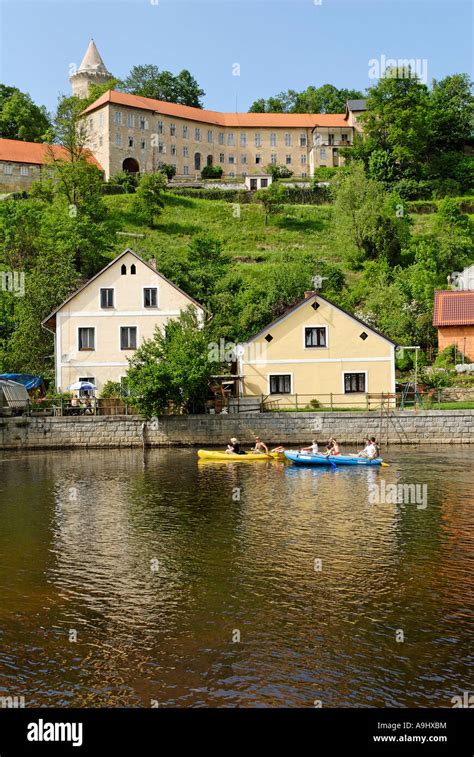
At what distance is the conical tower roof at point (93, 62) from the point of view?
144125mm

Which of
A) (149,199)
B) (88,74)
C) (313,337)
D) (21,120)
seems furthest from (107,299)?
(88,74)

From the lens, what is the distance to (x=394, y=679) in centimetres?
1301

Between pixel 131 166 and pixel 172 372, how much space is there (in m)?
84.7

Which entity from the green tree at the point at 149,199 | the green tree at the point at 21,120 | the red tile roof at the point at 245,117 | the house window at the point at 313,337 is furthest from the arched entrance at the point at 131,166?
the house window at the point at 313,337

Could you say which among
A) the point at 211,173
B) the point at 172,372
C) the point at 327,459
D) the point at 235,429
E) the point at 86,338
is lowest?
the point at 327,459

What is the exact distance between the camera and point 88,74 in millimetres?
143000

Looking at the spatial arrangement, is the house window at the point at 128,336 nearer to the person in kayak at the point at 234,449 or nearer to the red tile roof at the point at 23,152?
the person in kayak at the point at 234,449

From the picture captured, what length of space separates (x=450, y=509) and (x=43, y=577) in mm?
14590

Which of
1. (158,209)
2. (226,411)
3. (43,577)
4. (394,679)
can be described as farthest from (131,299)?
(158,209)

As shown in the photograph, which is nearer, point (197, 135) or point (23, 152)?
point (23, 152)

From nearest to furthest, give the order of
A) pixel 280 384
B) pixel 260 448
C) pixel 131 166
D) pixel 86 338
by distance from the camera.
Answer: pixel 260 448 < pixel 280 384 < pixel 86 338 < pixel 131 166

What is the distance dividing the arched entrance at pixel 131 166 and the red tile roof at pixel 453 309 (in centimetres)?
7460

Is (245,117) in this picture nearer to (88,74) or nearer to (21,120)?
(88,74)

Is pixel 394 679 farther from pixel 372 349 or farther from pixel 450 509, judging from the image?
pixel 372 349
